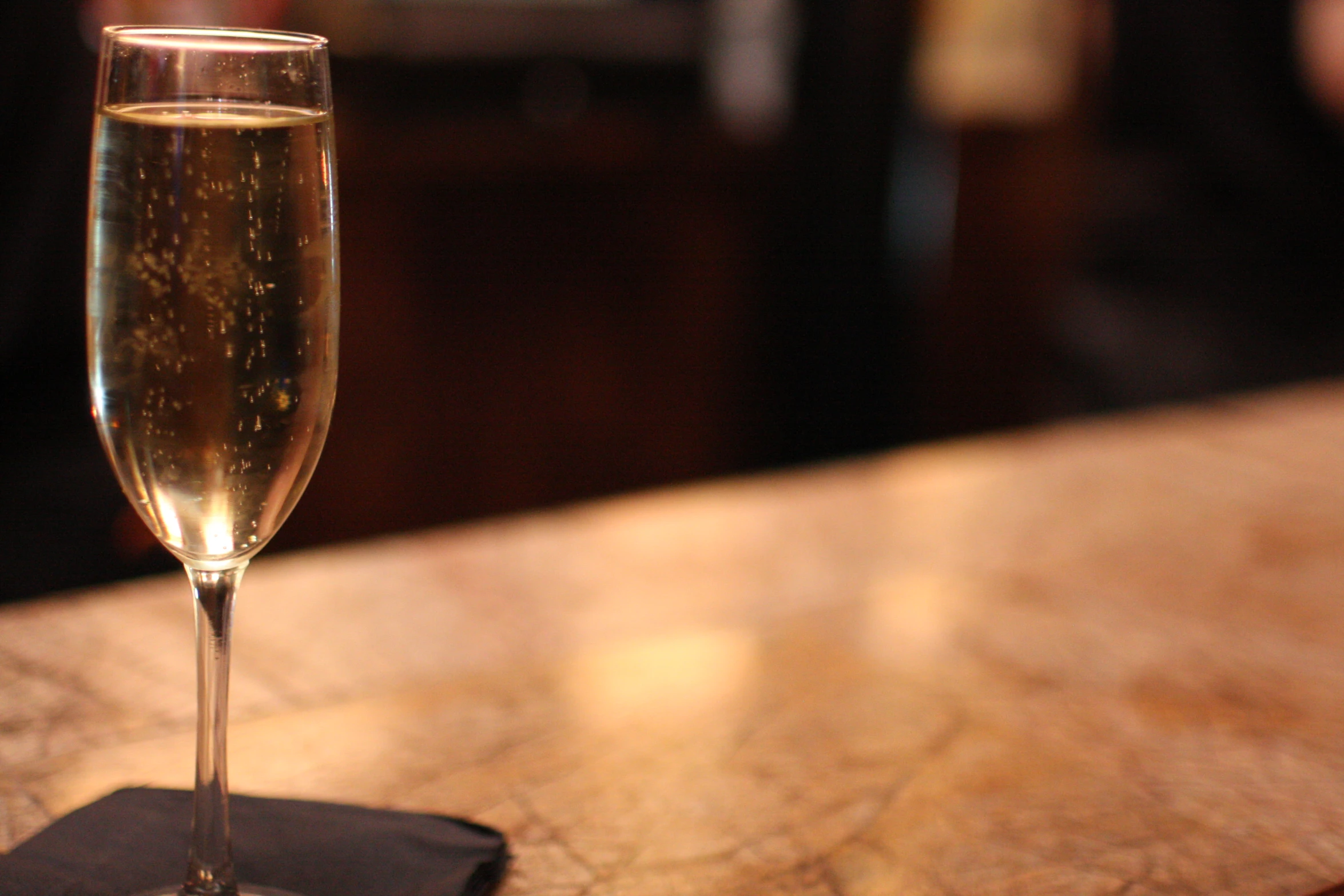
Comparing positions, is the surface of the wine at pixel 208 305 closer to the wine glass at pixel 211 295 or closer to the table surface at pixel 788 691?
the wine glass at pixel 211 295

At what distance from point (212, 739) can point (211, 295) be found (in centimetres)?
14

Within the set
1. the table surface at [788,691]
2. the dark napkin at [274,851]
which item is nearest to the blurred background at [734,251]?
the table surface at [788,691]

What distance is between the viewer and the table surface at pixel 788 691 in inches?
21.8

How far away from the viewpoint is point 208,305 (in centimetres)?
43

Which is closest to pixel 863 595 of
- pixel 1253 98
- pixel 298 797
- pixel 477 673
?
pixel 477 673

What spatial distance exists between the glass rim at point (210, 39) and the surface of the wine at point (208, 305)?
0.06 feet

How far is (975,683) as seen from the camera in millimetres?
705

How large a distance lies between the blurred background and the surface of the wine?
7.76 feet

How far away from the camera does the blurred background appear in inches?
117

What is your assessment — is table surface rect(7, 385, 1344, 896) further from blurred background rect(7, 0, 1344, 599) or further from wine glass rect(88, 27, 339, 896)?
blurred background rect(7, 0, 1344, 599)

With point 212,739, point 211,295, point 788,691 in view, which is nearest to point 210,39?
point 211,295

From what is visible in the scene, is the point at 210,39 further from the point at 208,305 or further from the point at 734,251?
the point at 734,251

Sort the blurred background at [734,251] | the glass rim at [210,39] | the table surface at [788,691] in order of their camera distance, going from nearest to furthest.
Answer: the glass rim at [210,39] → the table surface at [788,691] → the blurred background at [734,251]

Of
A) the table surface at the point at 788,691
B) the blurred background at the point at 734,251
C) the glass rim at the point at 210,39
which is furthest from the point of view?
the blurred background at the point at 734,251
